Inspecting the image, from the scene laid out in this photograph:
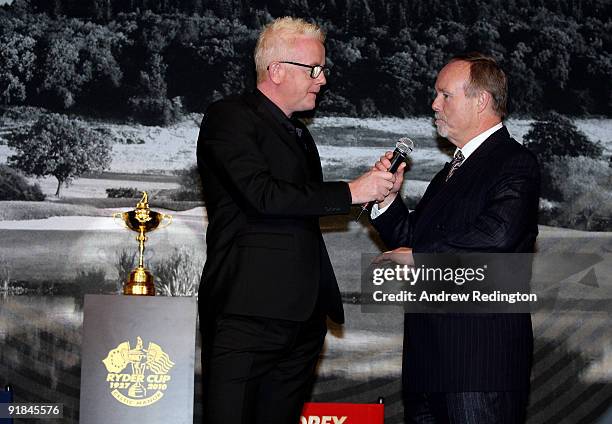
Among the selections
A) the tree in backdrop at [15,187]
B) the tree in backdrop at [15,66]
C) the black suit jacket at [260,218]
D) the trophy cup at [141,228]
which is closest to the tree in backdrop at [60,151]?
the tree in backdrop at [15,187]

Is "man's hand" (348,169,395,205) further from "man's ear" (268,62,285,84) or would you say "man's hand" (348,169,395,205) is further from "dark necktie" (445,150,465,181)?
"man's ear" (268,62,285,84)

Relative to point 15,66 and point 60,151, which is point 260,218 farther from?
point 15,66

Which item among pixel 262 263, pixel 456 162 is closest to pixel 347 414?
pixel 456 162

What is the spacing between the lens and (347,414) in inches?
161

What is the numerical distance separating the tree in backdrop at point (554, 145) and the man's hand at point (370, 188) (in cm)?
233

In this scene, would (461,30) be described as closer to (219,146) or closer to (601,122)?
(601,122)

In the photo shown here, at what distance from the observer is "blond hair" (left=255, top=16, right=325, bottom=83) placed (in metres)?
2.72

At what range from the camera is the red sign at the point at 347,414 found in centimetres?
409

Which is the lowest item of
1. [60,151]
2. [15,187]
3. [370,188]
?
[370,188]

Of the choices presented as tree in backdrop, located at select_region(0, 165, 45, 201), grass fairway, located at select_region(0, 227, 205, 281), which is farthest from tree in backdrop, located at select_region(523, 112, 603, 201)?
tree in backdrop, located at select_region(0, 165, 45, 201)

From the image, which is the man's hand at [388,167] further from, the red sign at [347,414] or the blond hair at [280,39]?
the red sign at [347,414]

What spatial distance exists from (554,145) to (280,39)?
2420 mm

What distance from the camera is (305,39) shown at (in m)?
2.73

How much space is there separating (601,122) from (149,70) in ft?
7.85
